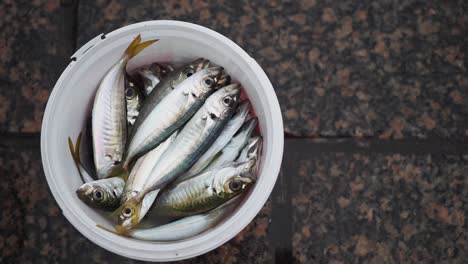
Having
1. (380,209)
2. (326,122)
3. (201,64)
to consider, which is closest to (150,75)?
(201,64)

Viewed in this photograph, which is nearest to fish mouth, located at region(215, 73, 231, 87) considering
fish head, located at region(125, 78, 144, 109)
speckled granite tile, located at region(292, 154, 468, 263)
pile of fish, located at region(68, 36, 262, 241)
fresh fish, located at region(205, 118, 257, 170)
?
pile of fish, located at region(68, 36, 262, 241)

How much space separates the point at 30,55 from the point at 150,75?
420 mm

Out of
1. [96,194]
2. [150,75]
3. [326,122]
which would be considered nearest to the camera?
[96,194]

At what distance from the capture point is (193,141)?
1.23 metres

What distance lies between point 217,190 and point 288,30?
593mm

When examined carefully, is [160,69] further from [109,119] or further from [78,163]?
[78,163]

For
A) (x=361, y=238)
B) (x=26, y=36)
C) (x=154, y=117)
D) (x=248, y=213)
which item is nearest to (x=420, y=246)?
(x=361, y=238)

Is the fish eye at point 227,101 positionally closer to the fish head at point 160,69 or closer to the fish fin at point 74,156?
the fish head at point 160,69

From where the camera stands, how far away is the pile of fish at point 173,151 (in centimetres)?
120

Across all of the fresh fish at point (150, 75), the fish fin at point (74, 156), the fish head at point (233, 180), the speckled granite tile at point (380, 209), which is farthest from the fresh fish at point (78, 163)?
the speckled granite tile at point (380, 209)

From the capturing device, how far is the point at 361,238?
1.45 m

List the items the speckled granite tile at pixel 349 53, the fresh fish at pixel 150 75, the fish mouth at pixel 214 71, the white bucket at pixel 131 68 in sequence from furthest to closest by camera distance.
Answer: the speckled granite tile at pixel 349 53, the fresh fish at pixel 150 75, the fish mouth at pixel 214 71, the white bucket at pixel 131 68

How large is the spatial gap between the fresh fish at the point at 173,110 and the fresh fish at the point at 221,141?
9cm

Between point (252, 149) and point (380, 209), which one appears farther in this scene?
point (380, 209)
